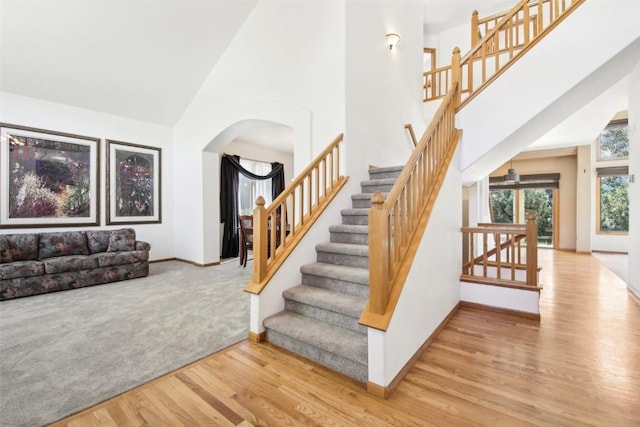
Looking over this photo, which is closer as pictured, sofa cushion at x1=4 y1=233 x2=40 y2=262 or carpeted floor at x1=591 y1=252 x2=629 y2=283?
sofa cushion at x1=4 y1=233 x2=40 y2=262

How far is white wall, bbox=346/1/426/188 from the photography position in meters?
3.75

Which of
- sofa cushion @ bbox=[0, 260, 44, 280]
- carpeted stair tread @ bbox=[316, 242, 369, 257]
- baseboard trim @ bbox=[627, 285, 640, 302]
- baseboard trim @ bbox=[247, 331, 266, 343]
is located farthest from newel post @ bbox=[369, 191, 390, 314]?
sofa cushion @ bbox=[0, 260, 44, 280]

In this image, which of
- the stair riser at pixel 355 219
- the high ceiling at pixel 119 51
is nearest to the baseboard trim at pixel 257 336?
the stair riser at pixel 355 219

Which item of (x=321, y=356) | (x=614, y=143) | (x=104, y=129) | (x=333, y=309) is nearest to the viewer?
(x=321, y=356)

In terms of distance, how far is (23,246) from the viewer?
4004mm

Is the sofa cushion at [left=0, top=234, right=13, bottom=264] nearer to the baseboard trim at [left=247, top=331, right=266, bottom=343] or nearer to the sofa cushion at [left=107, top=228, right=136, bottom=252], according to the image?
the sofa cushion at [left=107, top=228, right=136, bottom=252]

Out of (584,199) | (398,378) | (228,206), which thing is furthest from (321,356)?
(584,199)

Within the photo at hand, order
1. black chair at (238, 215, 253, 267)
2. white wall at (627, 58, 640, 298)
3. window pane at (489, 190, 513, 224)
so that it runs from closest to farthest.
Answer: white wall at (627, 58, 640, 298) < black chair at (238, 215, 253, 267) < window pane at (489, 190, 513, 224)

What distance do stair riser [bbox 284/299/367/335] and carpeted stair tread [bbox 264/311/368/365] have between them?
0.10 feet

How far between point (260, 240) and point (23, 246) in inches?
158

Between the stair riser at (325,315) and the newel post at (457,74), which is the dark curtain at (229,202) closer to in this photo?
the stair riser at (325,315)

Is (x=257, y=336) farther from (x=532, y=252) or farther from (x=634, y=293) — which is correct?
(x=634, y=293)

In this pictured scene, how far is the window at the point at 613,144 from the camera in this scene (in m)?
7.48

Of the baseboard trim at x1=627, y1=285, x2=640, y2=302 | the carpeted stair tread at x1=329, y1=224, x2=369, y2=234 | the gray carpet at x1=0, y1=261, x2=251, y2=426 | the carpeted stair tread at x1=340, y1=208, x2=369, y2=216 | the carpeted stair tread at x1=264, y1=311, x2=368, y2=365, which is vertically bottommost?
the gray carpet at x1=0, y1=261, x2=251, y2=426
